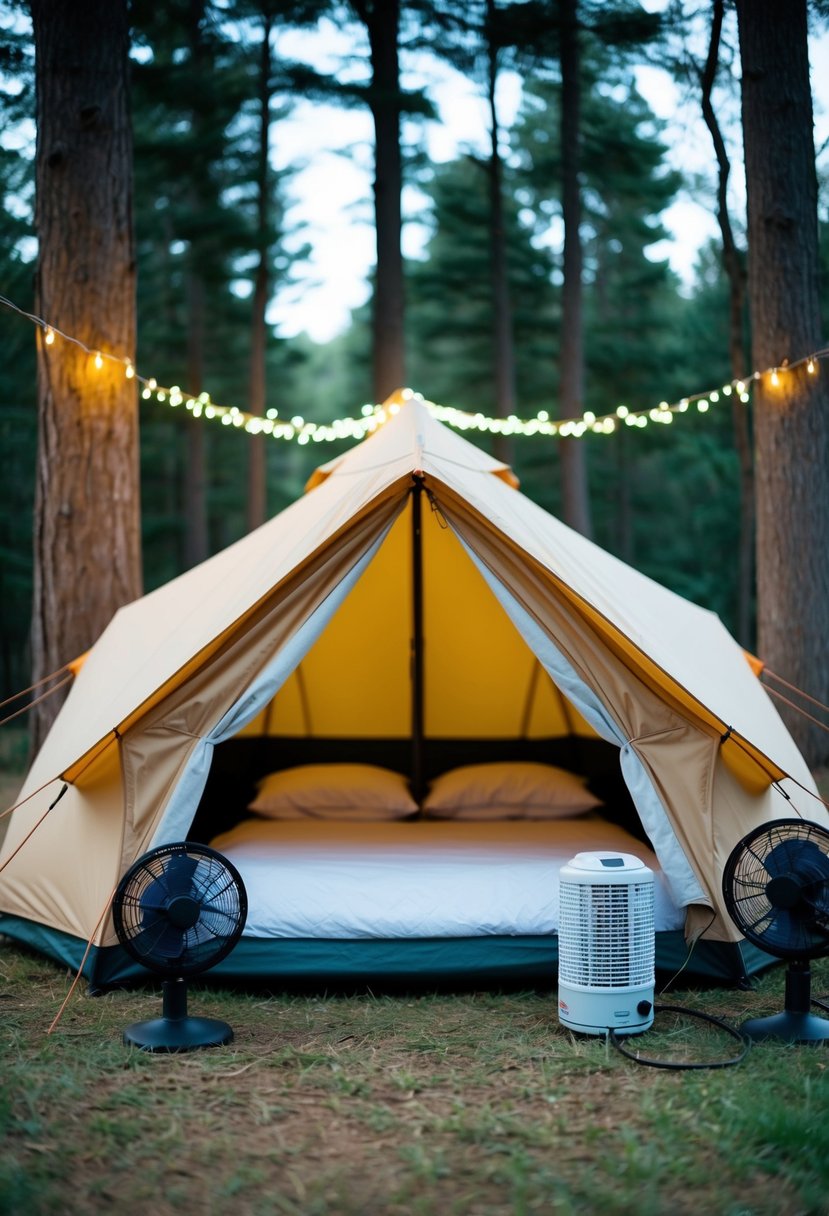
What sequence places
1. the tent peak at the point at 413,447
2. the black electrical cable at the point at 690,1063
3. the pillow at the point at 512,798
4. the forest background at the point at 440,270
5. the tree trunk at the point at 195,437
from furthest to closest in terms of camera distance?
the tree trunk at the point at 195,437
the forest background at the point at 440,270
the pillow at the point at 512,798
the tent peak at the point at 413,447
the black electrical cable at the point at 690,1063

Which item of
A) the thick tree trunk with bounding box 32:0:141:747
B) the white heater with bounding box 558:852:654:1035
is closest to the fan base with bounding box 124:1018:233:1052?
the white heater with bounding box 558:852:654:1035

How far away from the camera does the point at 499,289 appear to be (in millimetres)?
14469

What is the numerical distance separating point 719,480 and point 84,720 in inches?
528

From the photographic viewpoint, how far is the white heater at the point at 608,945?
338 cm

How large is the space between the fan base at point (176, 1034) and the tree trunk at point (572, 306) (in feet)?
32.6

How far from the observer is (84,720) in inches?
180

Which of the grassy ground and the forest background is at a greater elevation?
the forest background

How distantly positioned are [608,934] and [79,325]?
412cm

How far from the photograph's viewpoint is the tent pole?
578cm

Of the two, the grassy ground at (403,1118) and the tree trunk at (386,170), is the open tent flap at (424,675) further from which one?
the tree trunk at (386,170)

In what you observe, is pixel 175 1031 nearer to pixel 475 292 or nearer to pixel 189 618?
pixel 189 618

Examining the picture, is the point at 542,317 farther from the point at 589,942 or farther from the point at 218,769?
the point at 589,942

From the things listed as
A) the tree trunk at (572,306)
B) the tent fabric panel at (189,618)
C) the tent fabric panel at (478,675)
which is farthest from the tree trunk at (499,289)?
the tent fabric panel at (189,618)

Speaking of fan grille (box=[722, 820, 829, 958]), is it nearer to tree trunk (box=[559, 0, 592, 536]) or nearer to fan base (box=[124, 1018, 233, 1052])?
fan base (box=[124, 1018, 233, 1052])
